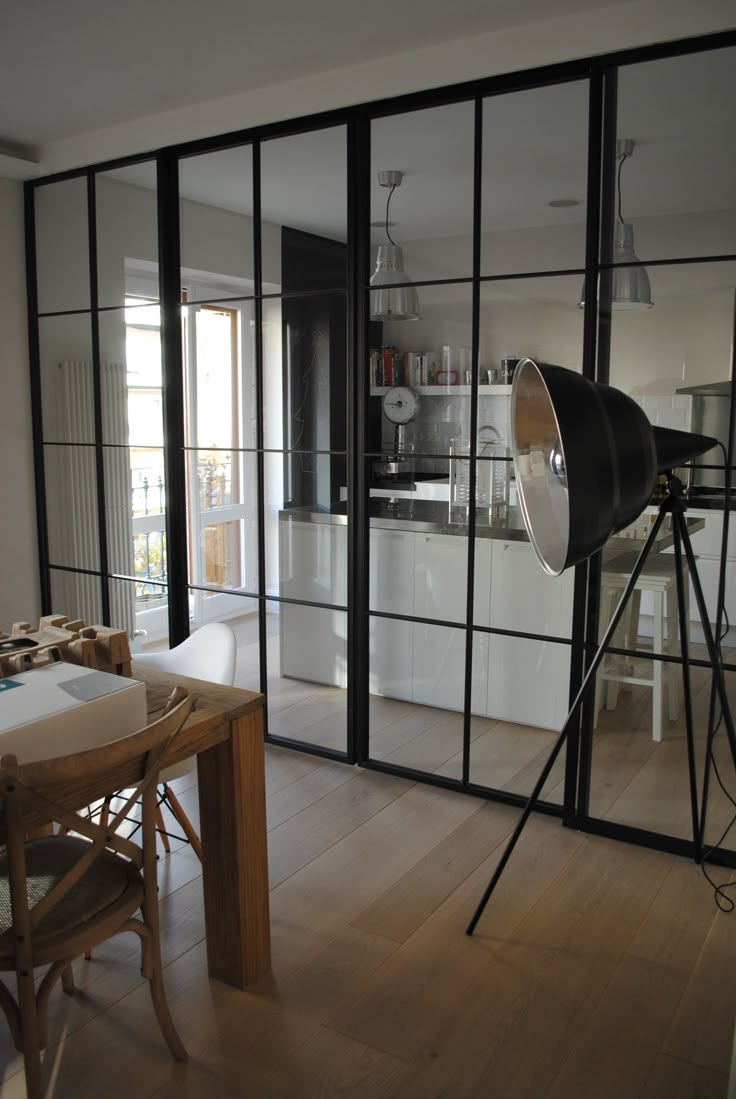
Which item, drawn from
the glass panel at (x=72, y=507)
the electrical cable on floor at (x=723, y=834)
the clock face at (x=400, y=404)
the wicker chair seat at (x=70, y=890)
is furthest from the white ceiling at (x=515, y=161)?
the wicker chair seat at (x=70, y=890)

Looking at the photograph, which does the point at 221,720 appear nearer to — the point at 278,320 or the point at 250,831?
the point at 250,831

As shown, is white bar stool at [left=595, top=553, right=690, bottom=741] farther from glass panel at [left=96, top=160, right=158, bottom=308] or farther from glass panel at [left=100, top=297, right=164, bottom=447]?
glass panel at [left=96, top=160, right=158, bottom=308]

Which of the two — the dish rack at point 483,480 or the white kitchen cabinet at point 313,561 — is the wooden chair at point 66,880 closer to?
the dish rack at point 483,480

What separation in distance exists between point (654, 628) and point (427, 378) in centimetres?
114

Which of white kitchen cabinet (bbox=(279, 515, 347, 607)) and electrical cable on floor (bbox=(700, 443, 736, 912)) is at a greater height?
white kitchen cabinet (bbox=(279, 515, 347, 607))

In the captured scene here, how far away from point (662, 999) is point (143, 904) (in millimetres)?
1266

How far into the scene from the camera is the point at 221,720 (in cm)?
194

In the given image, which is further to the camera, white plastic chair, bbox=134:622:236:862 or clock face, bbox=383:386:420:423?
clock face, bbox=383:386:420:423

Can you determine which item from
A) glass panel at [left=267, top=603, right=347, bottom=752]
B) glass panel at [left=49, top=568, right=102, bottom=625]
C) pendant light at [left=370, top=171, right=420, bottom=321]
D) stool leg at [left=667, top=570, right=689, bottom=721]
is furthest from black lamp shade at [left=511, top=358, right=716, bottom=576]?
glass panel at [left=49, top=568, right=102, bottom=625]

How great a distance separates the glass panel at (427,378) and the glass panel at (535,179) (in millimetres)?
218

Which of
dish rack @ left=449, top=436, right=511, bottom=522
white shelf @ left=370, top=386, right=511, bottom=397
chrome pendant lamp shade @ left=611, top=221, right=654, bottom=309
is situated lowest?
dish rack @ left=449, top=436, right=511, bottom=522

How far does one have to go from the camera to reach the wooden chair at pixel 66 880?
145cm

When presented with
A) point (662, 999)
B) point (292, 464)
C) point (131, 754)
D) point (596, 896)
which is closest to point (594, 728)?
point (596, 896)

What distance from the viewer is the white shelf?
2877 millimetres
